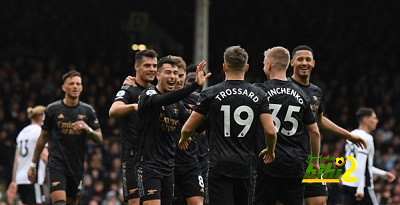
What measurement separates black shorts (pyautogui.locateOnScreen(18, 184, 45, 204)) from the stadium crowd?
3.83 meters

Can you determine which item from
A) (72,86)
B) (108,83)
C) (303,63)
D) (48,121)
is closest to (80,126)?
(48,121)

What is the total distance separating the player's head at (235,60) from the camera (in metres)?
8.20

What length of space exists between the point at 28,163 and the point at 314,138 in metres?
6.40

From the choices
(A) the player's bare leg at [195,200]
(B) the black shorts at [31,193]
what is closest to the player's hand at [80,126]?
(A) the player's bare leg at [195,200]

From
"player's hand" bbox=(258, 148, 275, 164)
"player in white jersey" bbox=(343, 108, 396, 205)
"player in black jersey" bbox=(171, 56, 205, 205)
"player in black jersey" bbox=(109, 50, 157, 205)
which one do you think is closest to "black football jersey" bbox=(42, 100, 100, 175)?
"player in black jersey" bbox=(109, 50, 157, 205)

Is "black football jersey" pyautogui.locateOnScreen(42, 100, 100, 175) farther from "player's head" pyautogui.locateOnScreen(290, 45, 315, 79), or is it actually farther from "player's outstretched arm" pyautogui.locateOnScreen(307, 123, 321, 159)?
"player's outstretched arm" pyautogui.locateOnScreen(307, 123, 321, 159)

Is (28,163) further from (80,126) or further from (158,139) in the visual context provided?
(158,139)

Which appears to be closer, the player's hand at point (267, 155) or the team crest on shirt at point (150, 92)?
the player's hand at point (267, 155)

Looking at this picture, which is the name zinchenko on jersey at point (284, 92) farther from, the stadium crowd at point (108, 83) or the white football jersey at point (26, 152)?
the stadium crowd at point (108, 83)

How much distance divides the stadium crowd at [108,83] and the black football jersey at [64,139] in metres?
6.14

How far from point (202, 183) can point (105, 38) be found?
18.5 meters

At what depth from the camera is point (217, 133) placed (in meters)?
8.28

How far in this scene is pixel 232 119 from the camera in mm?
8195

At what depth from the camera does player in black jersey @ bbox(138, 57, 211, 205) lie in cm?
898
